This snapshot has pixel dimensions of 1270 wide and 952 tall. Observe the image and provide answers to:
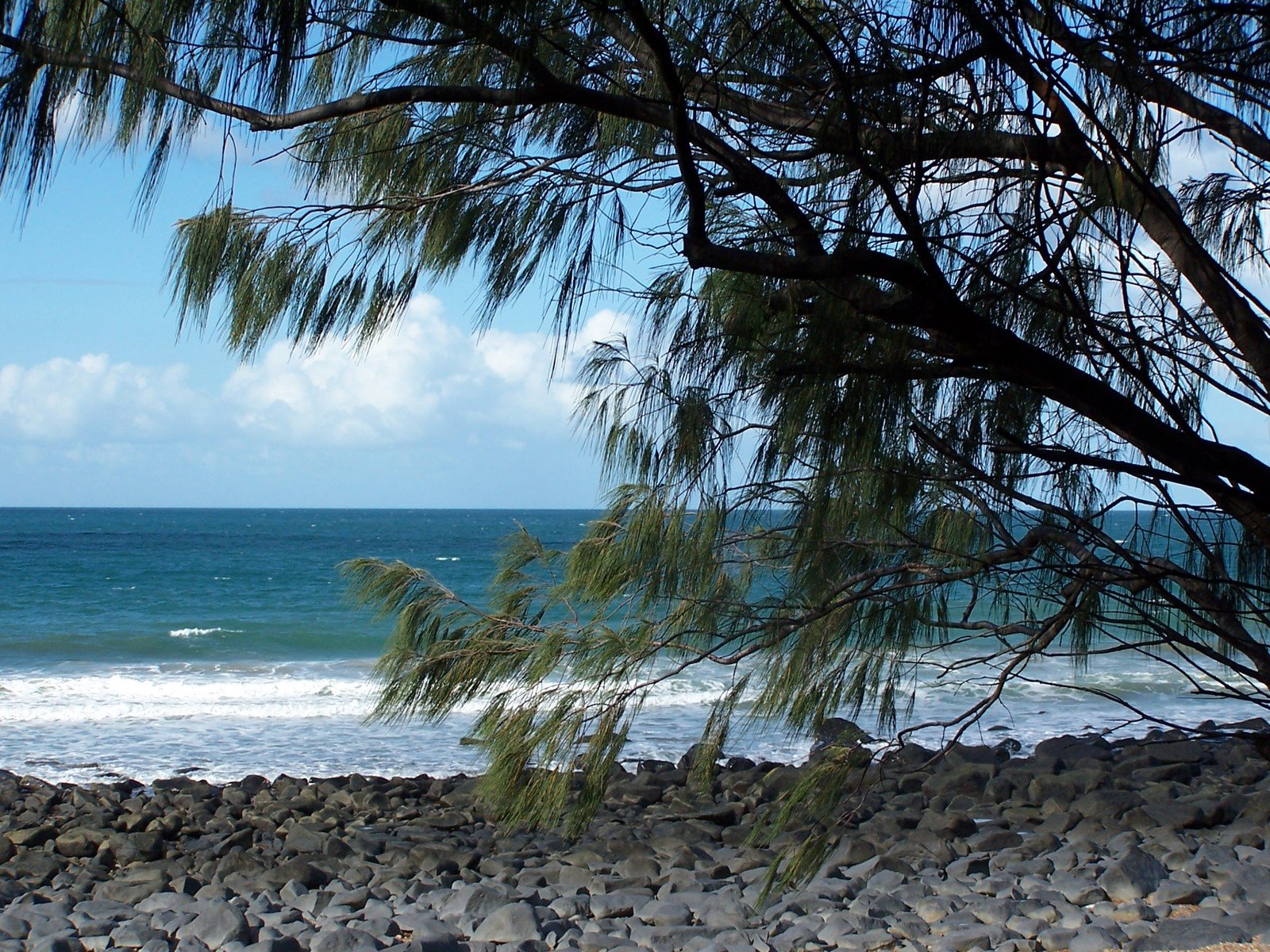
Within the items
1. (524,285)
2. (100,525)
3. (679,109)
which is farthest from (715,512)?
(100,525)

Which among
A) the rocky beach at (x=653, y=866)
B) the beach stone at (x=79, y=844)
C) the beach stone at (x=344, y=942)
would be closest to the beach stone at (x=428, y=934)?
the rocky beach at (x=653, y=866)

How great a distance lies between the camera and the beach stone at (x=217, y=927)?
12.5 feet

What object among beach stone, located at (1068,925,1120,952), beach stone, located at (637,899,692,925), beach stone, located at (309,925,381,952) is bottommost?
beach stone, located at (309,925,381,952)

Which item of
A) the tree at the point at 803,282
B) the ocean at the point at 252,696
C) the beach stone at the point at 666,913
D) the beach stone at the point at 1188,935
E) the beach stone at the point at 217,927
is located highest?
the tree at the point at 803,282

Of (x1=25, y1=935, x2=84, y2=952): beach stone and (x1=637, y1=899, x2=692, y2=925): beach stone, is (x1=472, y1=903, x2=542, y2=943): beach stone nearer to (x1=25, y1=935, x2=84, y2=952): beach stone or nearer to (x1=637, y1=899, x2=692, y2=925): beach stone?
(x1=637, y1=899, x2=692, y2=925): beach stone

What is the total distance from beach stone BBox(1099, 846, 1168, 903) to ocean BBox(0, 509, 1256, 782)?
69 cm

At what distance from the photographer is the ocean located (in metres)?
7.54

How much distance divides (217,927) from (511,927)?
1036mm

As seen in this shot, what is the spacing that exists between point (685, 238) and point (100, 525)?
186 feet

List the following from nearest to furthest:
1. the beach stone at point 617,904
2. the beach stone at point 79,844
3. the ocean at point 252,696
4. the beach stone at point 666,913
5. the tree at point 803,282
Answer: the tree at point 803,282 < the beach stone at point 666,913 < the beach stone at point 617,904 < the beach stone at point 79,844 < the ocean at point 252,696

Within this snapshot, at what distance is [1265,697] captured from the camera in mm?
1902

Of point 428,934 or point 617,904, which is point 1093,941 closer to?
point 617,904

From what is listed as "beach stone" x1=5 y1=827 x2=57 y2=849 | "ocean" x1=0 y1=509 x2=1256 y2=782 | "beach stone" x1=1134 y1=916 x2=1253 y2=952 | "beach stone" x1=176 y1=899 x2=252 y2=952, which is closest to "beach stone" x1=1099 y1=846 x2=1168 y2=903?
"beach stone" x1=1134 y1=916 x2=1253 y2=952

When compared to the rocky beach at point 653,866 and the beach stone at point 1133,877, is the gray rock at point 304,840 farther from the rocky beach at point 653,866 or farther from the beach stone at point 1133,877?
the beach stone at point 1133,877
